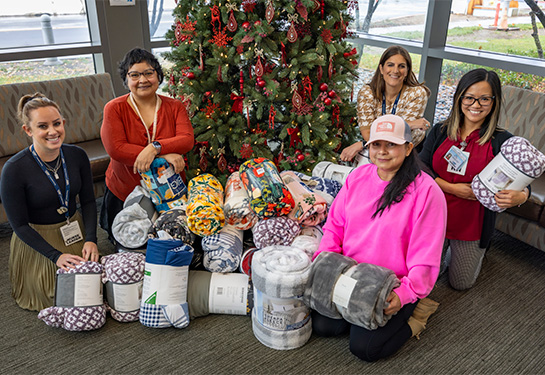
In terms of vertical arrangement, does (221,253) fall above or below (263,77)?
below

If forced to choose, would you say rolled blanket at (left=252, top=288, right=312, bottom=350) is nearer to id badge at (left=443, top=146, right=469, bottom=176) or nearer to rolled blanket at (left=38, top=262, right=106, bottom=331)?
rolled blanket at (left=38, top=262, right=106, bottom=331)

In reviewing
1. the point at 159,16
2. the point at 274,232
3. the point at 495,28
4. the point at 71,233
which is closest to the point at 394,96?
the point at 274,232

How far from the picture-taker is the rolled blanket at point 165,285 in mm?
2188

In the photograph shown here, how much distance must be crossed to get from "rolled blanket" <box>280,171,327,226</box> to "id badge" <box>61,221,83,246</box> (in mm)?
1158

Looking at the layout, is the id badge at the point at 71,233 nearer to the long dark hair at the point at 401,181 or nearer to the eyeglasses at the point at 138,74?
the eyeglasses at the point at 138,74

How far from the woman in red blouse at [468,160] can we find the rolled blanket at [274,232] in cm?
89

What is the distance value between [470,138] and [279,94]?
1.25m

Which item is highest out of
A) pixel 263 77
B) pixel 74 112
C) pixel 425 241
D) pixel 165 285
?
pixel 263 77

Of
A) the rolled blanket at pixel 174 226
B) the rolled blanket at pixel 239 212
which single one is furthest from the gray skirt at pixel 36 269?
the rolled blanket at pixel 239 212

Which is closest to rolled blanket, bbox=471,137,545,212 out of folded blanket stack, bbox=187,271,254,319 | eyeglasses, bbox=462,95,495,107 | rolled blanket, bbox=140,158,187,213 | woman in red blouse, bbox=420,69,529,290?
woman in red blouse, bbox=420,69,529,290

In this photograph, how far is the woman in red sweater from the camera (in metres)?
2.57

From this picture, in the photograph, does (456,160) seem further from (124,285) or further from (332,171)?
(124,285)

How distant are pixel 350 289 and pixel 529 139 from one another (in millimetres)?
2154

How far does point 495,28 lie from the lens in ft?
13.8
